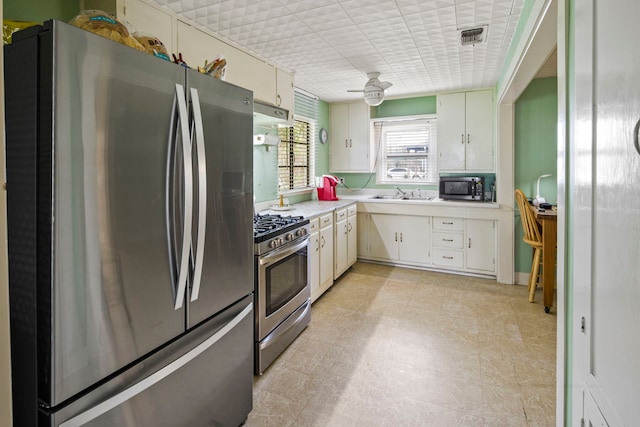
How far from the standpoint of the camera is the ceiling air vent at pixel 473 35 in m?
2.54

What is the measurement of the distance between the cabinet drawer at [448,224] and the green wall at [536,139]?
62cm

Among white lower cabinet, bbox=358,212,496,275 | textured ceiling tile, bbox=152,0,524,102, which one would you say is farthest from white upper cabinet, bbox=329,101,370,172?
textured ceiling tile, bbox=152,0,524,102

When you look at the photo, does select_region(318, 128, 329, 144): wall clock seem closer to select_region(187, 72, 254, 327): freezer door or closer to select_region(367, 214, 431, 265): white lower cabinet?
select_region(367, 214, 431, 265): white lower cabinet

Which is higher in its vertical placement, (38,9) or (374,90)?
(374,90)

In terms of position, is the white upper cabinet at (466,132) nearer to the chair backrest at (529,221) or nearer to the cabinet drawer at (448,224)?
the cabinet drawer at (448,224)

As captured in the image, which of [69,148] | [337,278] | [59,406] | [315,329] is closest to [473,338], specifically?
[315,329]

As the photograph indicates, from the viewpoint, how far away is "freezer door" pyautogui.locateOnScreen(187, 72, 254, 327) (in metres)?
1.44

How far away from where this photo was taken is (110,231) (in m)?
1.11

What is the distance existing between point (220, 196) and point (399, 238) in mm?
3467

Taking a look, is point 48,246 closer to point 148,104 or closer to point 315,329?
point 148,104

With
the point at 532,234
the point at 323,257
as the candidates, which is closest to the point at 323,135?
the point at 323,257

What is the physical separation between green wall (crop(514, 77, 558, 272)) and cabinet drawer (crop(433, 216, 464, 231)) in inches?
24.4

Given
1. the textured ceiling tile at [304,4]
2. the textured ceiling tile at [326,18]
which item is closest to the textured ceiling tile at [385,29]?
the textured ceiling tile at [326,18]

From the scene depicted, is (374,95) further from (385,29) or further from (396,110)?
(396,110)
